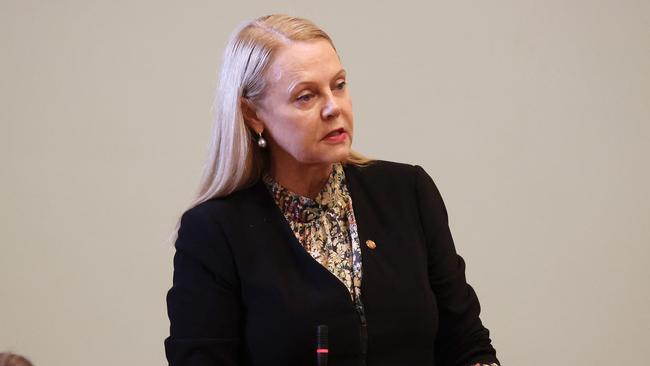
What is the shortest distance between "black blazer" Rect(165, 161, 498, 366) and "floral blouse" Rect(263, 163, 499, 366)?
2 centimetres

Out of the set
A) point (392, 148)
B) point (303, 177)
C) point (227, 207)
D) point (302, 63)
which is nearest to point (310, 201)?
point (303, 177)

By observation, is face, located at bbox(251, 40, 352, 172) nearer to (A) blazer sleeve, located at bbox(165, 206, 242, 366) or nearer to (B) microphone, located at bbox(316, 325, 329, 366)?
(A) blazer sleeve, located at bbox(165, 206, 242, 366)

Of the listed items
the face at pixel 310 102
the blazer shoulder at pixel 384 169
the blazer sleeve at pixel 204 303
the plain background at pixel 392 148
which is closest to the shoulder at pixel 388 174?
the blazer shoulder at pixel 384 169

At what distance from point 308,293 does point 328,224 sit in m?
0.20

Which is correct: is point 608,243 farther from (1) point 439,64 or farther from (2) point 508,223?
(1) point 439,64

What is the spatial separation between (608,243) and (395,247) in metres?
1.74

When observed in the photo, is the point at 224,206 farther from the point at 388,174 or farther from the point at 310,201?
the point at 388,174

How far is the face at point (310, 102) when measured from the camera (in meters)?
1.90

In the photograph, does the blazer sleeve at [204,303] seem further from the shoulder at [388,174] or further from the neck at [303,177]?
the shoulder at [388,174]

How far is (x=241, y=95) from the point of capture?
1980mm

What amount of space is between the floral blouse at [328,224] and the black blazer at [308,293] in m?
0.02

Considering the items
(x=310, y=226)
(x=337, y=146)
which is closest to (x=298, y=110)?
(x=337, y=146)

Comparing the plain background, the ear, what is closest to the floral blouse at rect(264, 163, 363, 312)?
the ear

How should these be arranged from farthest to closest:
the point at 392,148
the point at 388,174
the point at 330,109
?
the point at 392,148 < the point at 388,174 < the point at 330,109
